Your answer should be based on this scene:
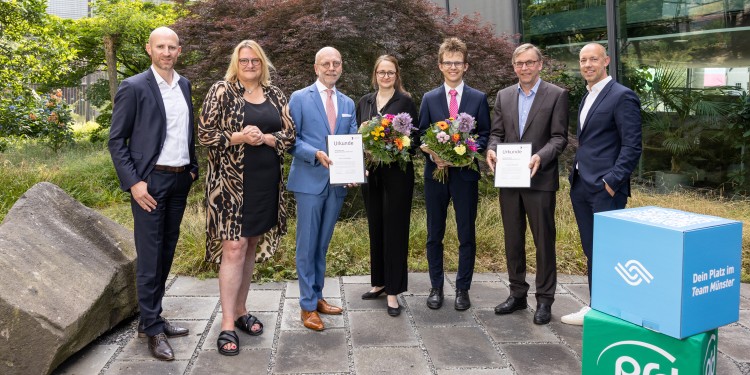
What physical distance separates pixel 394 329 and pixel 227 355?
1258 mm

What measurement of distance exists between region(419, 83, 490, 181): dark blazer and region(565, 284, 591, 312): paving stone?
156cm

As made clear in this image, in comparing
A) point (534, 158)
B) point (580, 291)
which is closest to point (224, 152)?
point (534, 158)

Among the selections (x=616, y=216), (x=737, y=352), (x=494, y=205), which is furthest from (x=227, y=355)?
(x=494, y=205)

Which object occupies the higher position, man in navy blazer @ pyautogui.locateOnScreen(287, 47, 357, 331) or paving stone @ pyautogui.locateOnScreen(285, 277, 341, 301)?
man in navy blazer @ pyautogui.locateOnScreen(287, 47, 357, 331)

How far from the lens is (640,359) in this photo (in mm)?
3170

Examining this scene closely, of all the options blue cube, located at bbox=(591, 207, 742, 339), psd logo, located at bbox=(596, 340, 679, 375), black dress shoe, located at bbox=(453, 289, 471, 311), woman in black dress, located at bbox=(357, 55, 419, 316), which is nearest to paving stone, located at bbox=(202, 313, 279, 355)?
woman in black dress, located at bbox=(357, 55, 419, 316)

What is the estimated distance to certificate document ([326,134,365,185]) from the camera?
4613mm

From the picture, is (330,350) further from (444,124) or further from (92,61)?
(92,61)

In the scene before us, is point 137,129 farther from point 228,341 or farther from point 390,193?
point 390,193

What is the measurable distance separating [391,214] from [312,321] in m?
1.02

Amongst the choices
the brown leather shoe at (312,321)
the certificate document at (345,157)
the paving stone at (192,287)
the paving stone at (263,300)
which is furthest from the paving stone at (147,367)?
the certificate document at (345,157)

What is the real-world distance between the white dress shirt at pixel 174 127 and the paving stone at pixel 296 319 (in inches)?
58.2

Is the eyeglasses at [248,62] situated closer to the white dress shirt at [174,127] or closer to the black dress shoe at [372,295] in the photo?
the white dress shirt at [174,127]

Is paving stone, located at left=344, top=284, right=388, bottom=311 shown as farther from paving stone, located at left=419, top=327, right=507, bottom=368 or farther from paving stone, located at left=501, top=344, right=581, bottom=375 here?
paving stone, located at left=501, top=344, right=581, bottom=375
